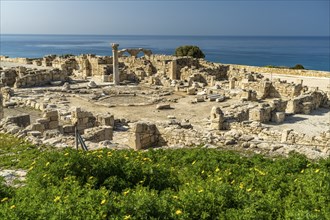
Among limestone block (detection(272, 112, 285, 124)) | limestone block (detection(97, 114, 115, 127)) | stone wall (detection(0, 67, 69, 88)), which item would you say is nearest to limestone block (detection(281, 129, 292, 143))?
limestone block (detection(272, 112, 285, 124))

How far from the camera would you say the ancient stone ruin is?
1406cm

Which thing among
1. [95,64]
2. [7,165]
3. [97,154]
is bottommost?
[7,165]

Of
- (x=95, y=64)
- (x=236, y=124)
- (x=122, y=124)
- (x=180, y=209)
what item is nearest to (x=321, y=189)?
(x=180, y=209)

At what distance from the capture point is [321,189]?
6.86 metres

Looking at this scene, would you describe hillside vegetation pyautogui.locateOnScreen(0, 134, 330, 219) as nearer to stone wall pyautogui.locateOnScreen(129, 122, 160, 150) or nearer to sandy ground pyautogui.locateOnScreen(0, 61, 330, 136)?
stone wall pyautogui.locateOnScreen(129, 122, 160, 150)

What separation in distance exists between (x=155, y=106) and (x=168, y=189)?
1670 centimetres

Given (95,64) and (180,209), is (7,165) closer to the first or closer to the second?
(180,209)

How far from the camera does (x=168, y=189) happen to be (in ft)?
24.8

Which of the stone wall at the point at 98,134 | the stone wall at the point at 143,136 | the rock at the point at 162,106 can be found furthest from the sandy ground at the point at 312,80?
the stone wall at the point at 98,134

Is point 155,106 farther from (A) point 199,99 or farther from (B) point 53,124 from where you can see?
(B) point 53,124

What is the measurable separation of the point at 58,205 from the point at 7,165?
5.12 meters

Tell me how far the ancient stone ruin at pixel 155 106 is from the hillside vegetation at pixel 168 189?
3.20 m

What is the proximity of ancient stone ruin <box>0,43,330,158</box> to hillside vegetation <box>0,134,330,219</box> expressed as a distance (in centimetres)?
320

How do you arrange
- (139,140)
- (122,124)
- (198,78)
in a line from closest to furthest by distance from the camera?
(139,140) → (122,124) → (198,78)
